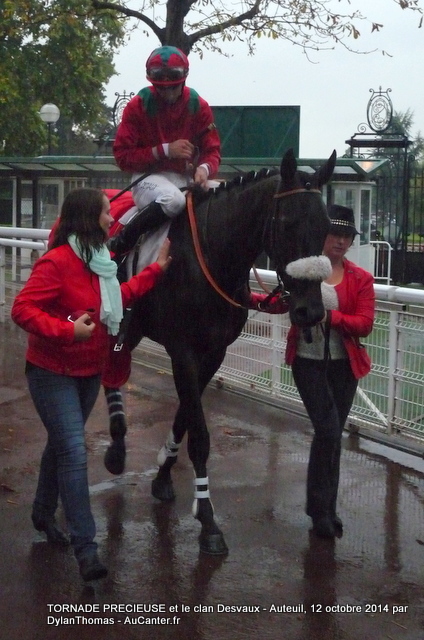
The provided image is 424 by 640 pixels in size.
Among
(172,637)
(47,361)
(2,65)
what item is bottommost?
(172,637)

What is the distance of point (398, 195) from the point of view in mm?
21891

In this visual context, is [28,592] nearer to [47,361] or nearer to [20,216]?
[47,361]

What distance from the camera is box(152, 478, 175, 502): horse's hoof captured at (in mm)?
5566

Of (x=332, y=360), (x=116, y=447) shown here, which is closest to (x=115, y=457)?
(x=116, y=447)

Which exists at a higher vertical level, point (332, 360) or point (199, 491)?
point (332, 360)

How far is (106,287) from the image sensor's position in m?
4.31

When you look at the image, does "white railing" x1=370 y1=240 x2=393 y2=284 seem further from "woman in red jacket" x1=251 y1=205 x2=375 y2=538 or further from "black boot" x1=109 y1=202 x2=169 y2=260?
"woman in red jacket" x1=251 y1=205 x2=375 y2=538

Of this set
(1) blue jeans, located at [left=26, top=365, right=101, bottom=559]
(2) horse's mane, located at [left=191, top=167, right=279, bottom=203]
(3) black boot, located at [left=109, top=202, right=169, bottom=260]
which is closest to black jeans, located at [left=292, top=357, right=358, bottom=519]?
(2) horse's mane, located at [left=191, top=167, right=279, bottom=203]

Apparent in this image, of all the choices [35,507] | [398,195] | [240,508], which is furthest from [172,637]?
[398,195]

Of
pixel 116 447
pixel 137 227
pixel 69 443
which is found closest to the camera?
pixel 69 443

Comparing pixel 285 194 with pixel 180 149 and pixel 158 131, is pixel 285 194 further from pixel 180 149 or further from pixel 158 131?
pixel 158 131

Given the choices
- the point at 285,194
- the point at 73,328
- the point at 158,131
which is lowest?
the point at 73,328

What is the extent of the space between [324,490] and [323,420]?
0.40m

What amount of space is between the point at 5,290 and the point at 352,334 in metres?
8.89
